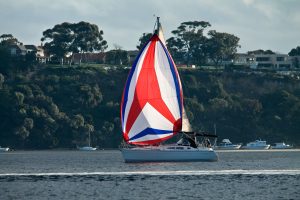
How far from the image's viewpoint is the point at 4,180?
84750 mm

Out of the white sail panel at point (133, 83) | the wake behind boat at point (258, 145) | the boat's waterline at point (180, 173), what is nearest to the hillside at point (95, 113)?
the wake behind boat at point (258, 145)

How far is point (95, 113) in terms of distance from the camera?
184375mm

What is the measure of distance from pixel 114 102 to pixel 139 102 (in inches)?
3453

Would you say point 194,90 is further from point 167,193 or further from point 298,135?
point 167,193

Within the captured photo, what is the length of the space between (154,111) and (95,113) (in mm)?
83152

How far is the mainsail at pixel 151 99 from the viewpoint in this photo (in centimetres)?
10169

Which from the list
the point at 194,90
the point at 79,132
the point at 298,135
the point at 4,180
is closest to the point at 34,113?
the point at 79,132

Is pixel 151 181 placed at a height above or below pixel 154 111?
below

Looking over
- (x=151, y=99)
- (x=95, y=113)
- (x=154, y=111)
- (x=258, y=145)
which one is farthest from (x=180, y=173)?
(x=95, y=113)

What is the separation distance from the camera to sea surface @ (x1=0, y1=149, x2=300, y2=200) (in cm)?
7050

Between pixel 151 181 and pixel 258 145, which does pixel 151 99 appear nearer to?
pixel 151 181

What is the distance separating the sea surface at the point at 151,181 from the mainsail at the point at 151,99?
366 cm

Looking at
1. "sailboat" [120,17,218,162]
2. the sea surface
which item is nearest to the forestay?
"sailboat" [120,17,218,162]

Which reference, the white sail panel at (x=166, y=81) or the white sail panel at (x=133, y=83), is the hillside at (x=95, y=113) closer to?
the white sail panel at (x=133, y=83)
